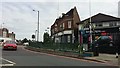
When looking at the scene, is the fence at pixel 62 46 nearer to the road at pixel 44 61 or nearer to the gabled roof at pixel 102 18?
the road at pixel 44 61

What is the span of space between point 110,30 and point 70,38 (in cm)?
1483

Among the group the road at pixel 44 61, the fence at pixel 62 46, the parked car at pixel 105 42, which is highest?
the parked car at pixel 105 42

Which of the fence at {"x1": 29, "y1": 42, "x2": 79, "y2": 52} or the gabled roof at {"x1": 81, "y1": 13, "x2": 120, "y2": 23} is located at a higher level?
the gabled roof at {"x1": 81, "y1": 13, "x2": 120, "y2": 23}

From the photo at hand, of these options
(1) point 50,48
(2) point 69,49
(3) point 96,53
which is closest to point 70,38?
(1) point 50,48

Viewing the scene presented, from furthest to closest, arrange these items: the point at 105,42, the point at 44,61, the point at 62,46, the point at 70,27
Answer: the point at 70,27 → the point at 62,46 → the point at 105,42 → the point at 44,61

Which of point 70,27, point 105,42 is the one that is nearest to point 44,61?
point 105,42

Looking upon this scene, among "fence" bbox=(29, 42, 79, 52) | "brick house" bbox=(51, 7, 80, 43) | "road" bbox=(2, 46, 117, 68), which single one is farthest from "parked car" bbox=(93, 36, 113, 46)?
"brick house" bbox=(51, 7, 80, 43)

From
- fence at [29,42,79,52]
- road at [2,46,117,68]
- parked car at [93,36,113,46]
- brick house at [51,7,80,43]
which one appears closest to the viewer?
road at [2,46,117,68]

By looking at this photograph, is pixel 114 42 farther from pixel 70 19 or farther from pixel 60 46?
pixel 70 19

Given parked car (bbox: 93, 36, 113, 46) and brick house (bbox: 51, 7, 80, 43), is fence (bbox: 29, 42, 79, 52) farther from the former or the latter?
brick house (bbox: 51, 7, 80, 43)

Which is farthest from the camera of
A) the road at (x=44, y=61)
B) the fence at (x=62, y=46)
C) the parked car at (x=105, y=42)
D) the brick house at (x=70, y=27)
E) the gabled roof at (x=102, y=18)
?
the brick house at (x=70, y=27)

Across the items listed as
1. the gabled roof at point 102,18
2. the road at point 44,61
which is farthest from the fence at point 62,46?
the gabled roof at point 102,18

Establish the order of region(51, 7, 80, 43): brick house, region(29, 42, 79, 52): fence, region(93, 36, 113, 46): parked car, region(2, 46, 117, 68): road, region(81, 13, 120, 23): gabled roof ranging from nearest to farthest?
region(2, 46, 117, 68): road < region(93, 36, 113, 46): parked car < region(29, 42, 79, 52): fence < region(81, 13, 120, 23): gabled roof < region(51, 7, 80, 43): brick house

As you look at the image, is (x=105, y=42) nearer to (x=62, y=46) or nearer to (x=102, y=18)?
(x=62, y=46)
